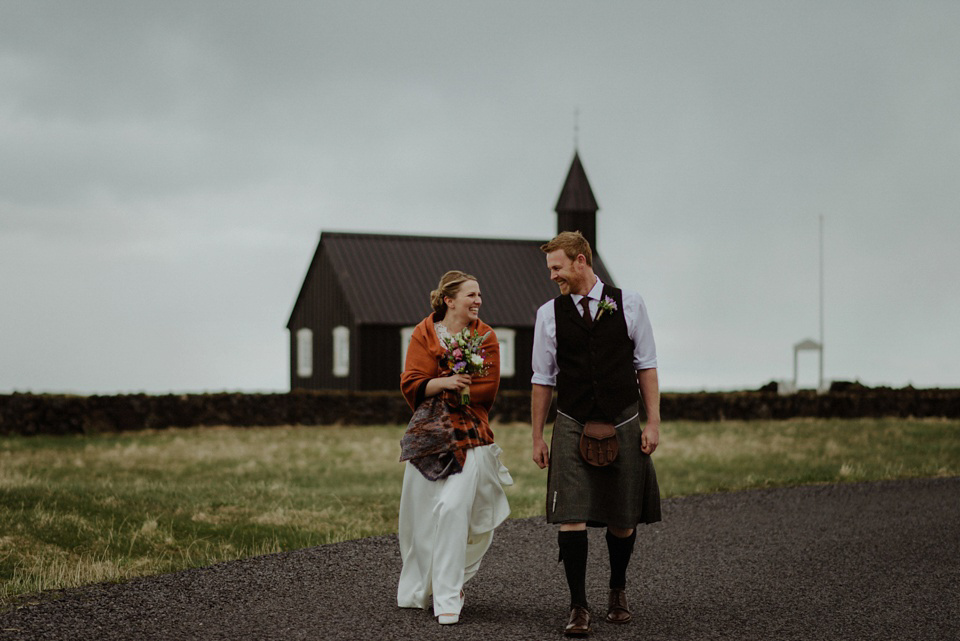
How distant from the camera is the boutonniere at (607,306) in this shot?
18.9 feet

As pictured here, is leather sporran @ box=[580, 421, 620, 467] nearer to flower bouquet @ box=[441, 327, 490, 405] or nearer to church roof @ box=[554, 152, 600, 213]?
flower bouquet @ box=[441, 327, 490, 405]

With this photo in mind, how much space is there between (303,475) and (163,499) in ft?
11.3

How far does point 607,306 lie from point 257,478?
32.7ft

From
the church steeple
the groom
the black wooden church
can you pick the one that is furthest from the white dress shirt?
the church steeple

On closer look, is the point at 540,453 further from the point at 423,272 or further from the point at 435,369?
the point at 423,272

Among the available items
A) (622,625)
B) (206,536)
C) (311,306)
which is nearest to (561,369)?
(622,625)

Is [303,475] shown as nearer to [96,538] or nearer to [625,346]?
[96,538]

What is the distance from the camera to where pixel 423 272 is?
3356cm

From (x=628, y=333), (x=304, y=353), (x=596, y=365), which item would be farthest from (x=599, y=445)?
(x=304, y=353)

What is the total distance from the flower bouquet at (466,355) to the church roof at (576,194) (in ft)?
96.7

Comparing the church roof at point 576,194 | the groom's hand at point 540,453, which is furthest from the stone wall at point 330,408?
the groom's hand at point 540,453

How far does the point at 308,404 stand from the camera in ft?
86.6

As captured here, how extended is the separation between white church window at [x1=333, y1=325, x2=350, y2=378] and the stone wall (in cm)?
572

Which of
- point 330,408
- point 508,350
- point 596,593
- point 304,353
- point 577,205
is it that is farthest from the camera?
point 304,353
